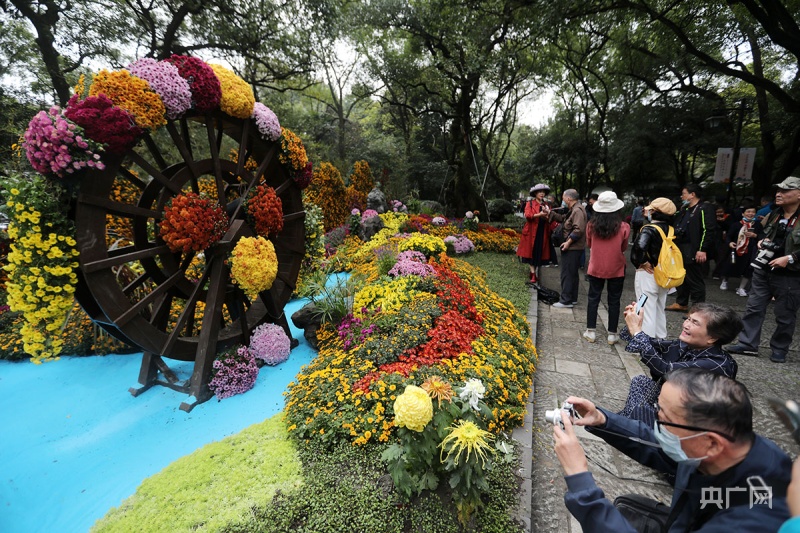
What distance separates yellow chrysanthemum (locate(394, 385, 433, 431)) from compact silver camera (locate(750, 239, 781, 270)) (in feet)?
15.7

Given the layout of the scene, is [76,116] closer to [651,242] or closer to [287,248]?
[287,248]

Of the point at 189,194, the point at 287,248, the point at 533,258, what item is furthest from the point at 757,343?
the point at 189,194

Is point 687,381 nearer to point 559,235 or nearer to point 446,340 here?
point 446,340

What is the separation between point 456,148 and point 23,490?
16.0 meters

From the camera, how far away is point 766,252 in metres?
4.21

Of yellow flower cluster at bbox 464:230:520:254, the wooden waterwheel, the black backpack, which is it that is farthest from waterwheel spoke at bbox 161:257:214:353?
yellow flower cluster at bbox 464:230:520:254

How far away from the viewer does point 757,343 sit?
446 centimetres

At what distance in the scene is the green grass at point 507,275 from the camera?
641 cm

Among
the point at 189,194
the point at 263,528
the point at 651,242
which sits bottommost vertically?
the point at 263,528

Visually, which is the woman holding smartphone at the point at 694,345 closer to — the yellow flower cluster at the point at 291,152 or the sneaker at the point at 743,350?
the sneaker at the point at 743,350

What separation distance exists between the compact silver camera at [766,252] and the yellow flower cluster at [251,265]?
5973 millimetres

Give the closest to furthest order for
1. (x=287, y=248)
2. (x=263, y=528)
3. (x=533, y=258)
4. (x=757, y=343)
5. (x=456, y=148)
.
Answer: (x=263, y=528) → (x=757, y=343) → (x=287, y=248) → (x=533, y=258) → (x=456, y=148)

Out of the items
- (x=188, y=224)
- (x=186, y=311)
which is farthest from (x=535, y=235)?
(x=186, y=311)

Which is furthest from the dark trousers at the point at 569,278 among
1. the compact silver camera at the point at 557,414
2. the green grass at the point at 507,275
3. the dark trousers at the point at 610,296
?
the compact silver camera at the point at 557,414
